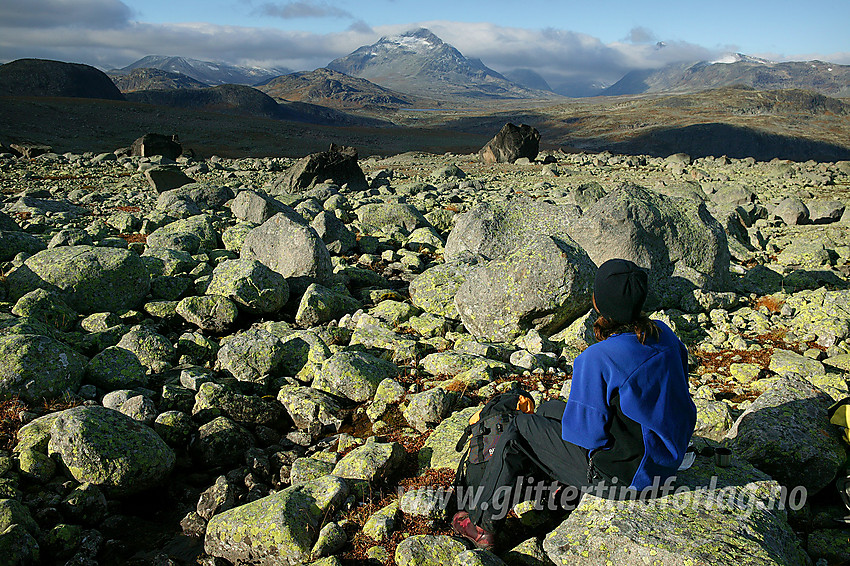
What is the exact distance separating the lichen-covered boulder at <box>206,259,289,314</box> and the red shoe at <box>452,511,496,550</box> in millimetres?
5752

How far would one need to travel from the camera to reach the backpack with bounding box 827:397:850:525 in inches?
187

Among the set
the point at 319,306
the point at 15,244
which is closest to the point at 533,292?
the point at 319,306

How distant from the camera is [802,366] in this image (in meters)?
7.36

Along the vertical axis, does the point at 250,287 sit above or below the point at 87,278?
below

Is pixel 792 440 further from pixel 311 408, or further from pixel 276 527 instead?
pixel 311 408

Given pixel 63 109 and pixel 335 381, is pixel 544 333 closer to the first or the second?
pixel 335 381

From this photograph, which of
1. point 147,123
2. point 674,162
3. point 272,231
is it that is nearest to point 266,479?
point 272,231

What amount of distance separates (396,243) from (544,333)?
682 cm

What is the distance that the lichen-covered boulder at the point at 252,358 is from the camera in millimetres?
7652

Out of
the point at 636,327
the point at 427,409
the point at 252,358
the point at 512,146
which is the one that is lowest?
the point at 427,409

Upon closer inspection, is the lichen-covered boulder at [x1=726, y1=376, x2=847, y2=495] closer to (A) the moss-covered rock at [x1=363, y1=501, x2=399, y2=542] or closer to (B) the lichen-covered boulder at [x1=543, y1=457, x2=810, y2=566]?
(B) the lichen-covered boulder at [x1=543, y1=457, x2=810, y2=566]

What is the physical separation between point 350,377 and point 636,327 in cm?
411

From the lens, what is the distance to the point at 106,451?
5.38 metres

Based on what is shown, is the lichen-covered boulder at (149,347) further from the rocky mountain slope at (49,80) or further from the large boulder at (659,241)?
the rocky mountain slope at (49,80)
